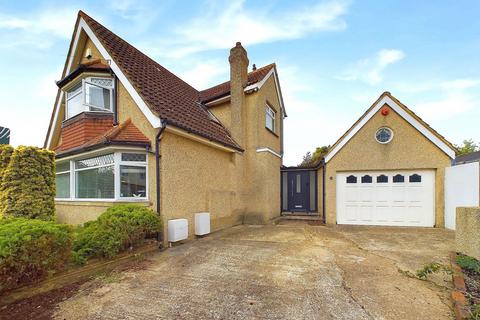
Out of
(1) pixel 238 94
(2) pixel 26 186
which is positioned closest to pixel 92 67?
(2) pixel 26 186

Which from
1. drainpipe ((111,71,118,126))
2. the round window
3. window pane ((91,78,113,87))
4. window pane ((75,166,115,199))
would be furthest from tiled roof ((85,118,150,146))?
the round window

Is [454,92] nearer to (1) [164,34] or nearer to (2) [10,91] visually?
(1) [164,34]

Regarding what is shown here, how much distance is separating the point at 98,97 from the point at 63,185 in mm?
4370

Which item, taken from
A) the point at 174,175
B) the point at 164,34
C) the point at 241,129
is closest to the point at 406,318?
the point at 174,175

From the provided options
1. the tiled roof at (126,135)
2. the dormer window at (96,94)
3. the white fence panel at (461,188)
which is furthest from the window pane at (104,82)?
the white fence panel at (461,188)

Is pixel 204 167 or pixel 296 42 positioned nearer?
pixel 204 167

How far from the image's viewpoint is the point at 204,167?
371 inches

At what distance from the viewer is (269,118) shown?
13969 mm

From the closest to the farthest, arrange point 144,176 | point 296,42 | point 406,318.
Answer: point 406,318 → point 144,176 → point 296,42

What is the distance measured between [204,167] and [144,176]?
245 centimetres

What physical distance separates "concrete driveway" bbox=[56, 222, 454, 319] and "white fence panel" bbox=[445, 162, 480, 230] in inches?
86.5

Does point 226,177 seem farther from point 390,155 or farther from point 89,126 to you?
point 390,155

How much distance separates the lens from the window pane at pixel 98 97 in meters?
9.16

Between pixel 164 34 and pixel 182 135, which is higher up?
pixel 164 34
